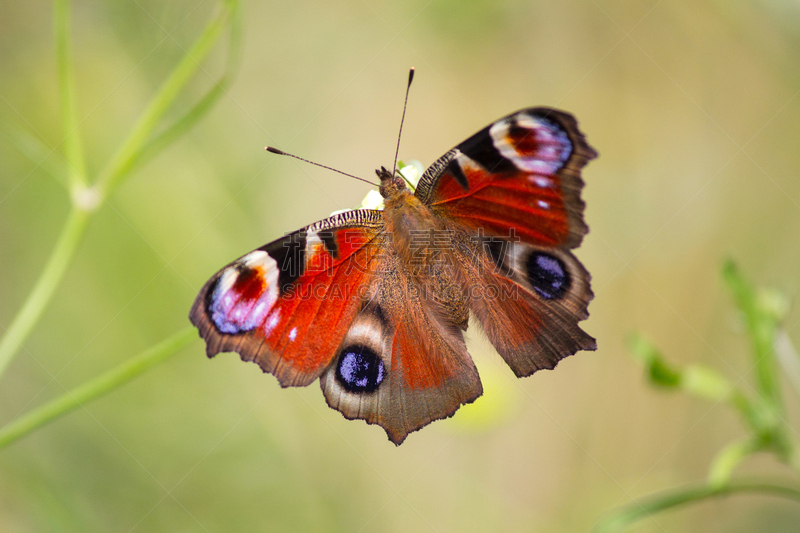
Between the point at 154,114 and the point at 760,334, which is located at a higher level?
the point at 760,334

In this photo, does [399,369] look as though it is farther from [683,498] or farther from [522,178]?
[683,498]

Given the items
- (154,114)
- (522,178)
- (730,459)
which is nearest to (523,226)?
(522,178)

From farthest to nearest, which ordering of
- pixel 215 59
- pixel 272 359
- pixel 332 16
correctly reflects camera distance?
A: pixel 332 16
pixel 215 59
pixel 272 359

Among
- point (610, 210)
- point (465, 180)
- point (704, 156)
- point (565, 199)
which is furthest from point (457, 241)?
point (704, 156)

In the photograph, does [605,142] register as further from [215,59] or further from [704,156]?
[215,59]

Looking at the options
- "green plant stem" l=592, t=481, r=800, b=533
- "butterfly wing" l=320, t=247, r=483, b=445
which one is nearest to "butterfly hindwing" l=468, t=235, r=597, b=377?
"butterfly wing" l=320, t=247, r=483, b=445

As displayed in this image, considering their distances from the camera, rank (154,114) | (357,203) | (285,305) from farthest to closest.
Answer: (357,203) → (154,114) → (285,305)

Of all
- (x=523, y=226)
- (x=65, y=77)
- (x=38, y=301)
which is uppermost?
(x=523, y=226)
